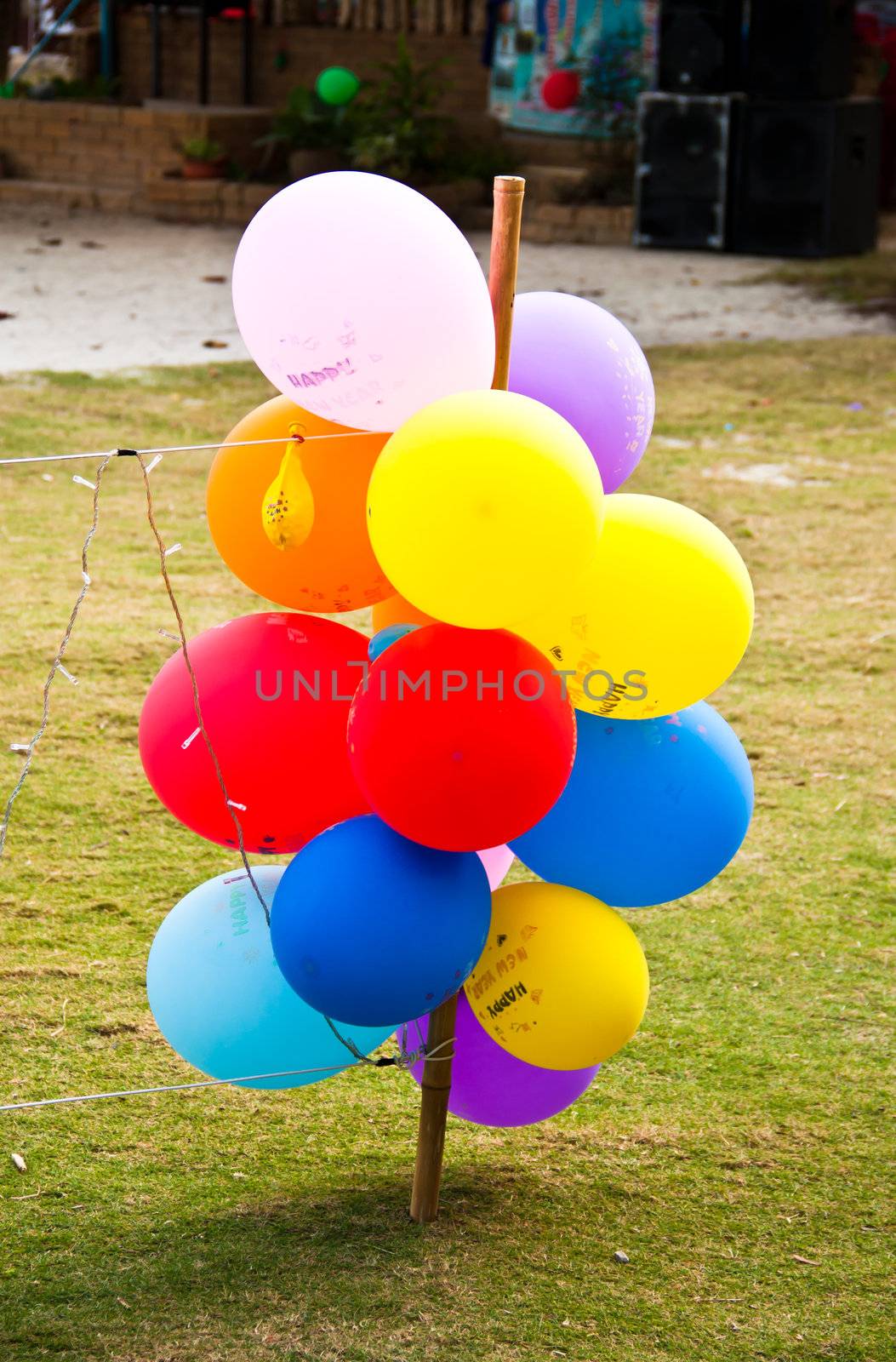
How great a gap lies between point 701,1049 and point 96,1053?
0.97 meters

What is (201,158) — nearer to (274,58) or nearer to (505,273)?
(274,58)

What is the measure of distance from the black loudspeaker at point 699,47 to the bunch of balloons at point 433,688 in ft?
27.4

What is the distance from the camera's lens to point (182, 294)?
827 centimetres

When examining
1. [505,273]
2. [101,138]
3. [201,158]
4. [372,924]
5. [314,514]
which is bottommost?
[372,924]

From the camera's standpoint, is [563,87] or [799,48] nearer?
[799,48]

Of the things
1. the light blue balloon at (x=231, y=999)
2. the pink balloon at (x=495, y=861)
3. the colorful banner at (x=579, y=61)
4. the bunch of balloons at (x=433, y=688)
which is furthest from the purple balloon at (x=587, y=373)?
the colorful banner at (x=579, y=61)

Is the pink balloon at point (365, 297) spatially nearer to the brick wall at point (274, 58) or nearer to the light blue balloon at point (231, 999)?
the light blue balloon at point (231, 999)

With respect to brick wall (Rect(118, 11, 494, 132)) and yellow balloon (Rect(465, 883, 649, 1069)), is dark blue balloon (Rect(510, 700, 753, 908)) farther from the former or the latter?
brick wall (Rect(118, 11, 494, 132))

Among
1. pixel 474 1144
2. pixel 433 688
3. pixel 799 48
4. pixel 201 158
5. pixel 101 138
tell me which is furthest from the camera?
pixel 101 138

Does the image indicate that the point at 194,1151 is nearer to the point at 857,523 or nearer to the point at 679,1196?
the point at 679,1196

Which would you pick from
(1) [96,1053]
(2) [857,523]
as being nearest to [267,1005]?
(1) [96,1053]

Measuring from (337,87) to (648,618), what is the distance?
392 inches

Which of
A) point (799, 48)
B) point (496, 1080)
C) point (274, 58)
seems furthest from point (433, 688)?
point (274, 58)

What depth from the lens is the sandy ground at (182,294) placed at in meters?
7.21
